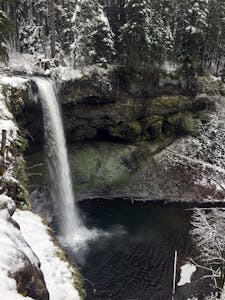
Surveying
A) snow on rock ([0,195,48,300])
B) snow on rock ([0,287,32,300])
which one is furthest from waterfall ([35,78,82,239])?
snow on rock ([0,287,32,300])

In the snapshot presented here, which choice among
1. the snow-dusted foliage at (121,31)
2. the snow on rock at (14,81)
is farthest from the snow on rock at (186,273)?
the snow-dusted foliage at (121,31)

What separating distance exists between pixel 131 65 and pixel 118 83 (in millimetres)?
2033

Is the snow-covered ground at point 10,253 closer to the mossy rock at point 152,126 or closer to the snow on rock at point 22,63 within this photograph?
the snow on rock at point 22,63

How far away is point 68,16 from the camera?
31.7 meters

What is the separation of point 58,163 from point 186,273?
11.9 metres

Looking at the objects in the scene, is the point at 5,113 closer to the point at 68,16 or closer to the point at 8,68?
the point at 8,68

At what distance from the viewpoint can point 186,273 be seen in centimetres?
1905

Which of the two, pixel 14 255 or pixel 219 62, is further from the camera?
pixel 219 62

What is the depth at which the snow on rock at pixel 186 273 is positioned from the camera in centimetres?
1836

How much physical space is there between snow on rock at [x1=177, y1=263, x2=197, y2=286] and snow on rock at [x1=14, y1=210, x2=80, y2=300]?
1055cm

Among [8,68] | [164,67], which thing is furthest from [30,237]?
[164,67]

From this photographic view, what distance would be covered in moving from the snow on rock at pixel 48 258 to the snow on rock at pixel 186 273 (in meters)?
10.6

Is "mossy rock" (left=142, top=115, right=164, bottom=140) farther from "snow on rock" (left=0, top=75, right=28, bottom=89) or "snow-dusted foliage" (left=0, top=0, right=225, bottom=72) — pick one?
"snow on rock" (left=0, top=75, right=28, bottom=89)

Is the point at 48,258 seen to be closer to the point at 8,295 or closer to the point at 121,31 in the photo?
the point at 8,295
